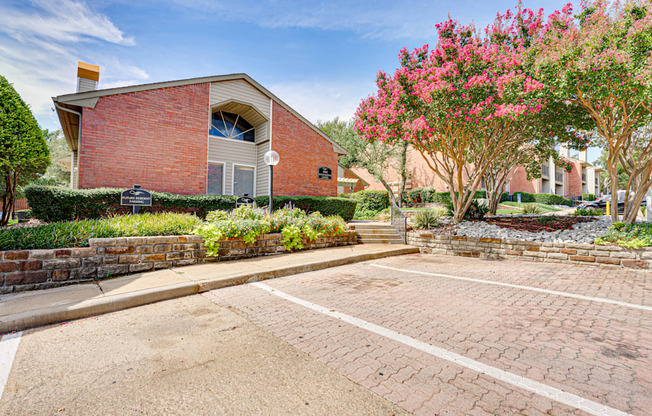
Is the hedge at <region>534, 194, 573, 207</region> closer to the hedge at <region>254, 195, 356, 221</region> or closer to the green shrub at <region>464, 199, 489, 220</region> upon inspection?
the green shrub at <region>464, 199, 489, 220</region>

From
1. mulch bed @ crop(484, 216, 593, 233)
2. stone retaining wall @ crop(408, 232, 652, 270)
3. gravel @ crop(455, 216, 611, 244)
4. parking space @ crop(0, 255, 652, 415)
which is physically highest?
mulch bed @ crop(484, 216, 593, 233)

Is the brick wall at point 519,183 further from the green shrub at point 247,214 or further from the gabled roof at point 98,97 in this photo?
the green shrub at point 247,214

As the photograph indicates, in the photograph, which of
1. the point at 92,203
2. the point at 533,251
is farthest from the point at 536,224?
the point at 92,203

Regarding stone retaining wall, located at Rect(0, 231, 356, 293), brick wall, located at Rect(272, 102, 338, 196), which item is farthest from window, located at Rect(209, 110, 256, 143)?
stone retaining wall, located at Rect(0, 231, 356, 293)

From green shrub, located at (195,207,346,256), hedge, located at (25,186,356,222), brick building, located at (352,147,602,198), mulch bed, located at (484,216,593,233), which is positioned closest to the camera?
green shrub, located at (195,207,346,256)

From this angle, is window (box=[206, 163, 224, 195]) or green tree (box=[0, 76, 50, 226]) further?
window (box=[206, 163, 224, 195])

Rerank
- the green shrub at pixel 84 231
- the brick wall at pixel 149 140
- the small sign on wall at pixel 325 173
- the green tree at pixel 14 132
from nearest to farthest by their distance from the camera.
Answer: the green shrub at pixel 84 231 < the green tree at pixel 14 132 < the brick wall at pixel 149 140 < the small sign on wall at pixel 325 173

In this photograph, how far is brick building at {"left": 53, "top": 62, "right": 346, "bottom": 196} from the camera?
32.0 feet

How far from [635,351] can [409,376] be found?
2331 millimetres

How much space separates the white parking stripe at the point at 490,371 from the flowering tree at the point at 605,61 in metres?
6.84

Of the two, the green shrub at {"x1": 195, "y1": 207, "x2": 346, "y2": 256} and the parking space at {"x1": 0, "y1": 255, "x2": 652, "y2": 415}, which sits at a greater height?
the green shrub at {"x1": 195, "y1": 207, "x2": 346, "y2": 256}

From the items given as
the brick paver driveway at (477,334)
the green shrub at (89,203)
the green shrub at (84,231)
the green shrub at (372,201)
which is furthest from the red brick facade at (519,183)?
the green shrub at (84,231)

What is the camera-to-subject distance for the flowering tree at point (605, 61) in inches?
234

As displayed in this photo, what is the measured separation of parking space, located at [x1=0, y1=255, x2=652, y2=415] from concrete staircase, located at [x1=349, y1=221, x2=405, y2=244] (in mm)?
5233
